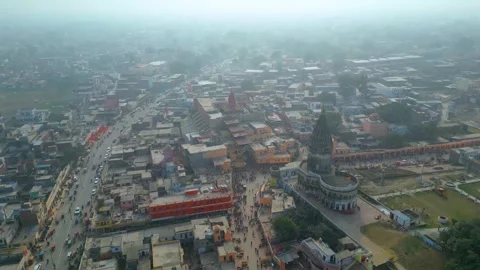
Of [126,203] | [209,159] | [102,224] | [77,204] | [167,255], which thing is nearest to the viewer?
[167,255]

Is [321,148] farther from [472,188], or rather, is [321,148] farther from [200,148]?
[472,188]

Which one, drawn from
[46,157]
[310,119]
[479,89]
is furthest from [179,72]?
[479,89]

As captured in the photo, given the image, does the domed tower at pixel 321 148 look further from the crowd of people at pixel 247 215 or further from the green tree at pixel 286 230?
the green tree at pixel 286 230

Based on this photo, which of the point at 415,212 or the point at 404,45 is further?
the point at 404,45

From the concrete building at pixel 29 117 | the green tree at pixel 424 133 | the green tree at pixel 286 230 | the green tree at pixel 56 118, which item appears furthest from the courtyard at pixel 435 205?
the concrete building at pixel 29 117

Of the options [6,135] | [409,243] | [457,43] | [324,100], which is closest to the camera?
[409,243]

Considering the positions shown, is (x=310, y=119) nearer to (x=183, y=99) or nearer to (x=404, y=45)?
(x=183, y=99)

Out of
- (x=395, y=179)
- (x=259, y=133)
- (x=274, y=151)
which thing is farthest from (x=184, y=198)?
(x=395, y=179)
